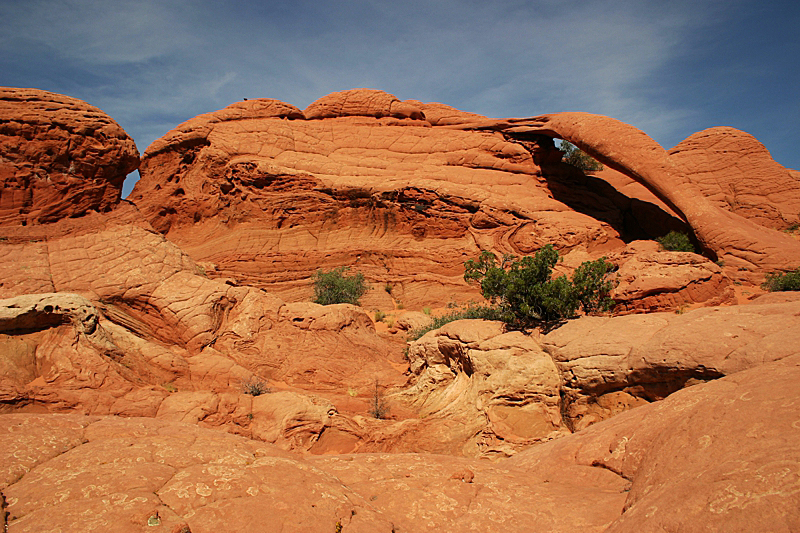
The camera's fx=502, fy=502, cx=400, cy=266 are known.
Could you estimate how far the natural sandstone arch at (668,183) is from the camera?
646 inches

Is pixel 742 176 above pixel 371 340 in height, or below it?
above

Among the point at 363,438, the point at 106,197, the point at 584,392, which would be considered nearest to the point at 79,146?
the point at 106,197

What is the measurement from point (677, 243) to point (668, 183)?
2464 millimetres

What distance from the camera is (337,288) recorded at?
60.1 ft

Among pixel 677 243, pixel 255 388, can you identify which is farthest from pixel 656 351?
pixel 677 243

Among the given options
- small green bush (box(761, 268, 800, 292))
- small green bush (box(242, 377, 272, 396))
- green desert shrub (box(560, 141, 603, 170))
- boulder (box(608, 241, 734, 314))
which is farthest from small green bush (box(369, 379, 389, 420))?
green desert shrub (box(560, 141, 603, 170))

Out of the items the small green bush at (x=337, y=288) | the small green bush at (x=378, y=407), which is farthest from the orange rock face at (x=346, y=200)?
the small green bush at (x=378, y=407)

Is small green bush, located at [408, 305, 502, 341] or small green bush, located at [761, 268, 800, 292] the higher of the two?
small green bush, located at [761, 268, 800, 292]

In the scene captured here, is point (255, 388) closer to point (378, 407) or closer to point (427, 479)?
point (378, 407)

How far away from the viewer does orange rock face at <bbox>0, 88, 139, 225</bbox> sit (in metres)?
11.1

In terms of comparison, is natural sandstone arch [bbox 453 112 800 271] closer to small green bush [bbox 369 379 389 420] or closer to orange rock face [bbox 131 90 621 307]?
orange rock face [bbox 131 90 621 307]

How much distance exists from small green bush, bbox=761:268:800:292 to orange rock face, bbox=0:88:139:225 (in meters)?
18.0

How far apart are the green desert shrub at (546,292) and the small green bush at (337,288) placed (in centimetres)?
739

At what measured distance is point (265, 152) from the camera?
22.0 meters
